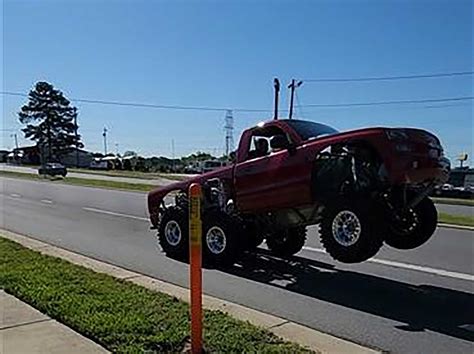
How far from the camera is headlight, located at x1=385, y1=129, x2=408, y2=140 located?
24.1 ft

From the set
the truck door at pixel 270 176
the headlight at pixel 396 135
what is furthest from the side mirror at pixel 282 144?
the headlight at pixel 396 135

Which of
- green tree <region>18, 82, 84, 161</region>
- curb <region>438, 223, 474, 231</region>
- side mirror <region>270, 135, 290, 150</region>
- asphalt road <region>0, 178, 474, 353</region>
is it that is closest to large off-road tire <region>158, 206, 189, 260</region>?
asphalt road <region>0, 178, 474, 353</region>

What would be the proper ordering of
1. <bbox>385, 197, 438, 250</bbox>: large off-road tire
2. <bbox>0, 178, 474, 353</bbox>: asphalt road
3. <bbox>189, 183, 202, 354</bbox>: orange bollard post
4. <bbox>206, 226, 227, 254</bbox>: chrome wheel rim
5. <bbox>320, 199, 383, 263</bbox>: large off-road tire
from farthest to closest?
<bbox>206, 226, 227, 254</bbox>: chrome wheel rim < <bbox>385, 197, 438, 250</bbox>: large off-road tire < <bbox>320, 199, 383, 263</bbox>: large off-road tire < <bbox>0, 178, 474, 353</bbox>: asphalt road < <bbox>189, 183, 202, 354</bbox>: orange bollard post

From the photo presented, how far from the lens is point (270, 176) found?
8766 millimetres

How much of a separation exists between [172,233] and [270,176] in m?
2.50

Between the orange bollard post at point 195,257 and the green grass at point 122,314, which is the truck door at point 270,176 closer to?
the green grass at point 122,314

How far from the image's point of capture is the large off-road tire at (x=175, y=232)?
397 inches

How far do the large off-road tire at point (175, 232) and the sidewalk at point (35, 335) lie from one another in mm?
4040

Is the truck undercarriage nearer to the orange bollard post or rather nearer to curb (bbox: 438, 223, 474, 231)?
the orange bollard post

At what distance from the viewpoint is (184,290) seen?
7.50 metres

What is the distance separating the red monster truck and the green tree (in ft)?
295

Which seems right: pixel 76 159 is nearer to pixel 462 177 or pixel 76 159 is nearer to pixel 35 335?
pixel 462 177

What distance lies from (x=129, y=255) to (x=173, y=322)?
17.0 ft

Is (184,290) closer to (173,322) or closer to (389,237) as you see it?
(173,322)
